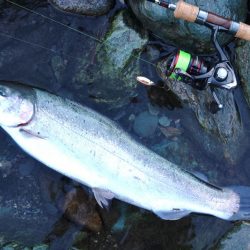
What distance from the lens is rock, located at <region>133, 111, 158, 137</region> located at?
14.0ft

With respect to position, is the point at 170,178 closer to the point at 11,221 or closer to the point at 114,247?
the point at 114,247

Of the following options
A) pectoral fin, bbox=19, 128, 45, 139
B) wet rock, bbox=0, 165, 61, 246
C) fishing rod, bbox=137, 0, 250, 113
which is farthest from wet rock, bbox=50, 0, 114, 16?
wet rock, bbox=0, 165, 61, 246

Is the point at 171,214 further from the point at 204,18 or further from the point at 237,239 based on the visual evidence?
the point at 204,18

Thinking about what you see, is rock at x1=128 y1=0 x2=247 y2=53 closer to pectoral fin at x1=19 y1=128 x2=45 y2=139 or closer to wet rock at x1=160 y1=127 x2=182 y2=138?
wet rock at x1=160 y1=127 x2=182 y2=138

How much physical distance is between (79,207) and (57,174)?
1.24 ft

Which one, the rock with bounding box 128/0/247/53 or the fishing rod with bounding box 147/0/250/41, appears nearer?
the fishing rod with bounding box 147/0/250/41

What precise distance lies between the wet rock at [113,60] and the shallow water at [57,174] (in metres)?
0.07

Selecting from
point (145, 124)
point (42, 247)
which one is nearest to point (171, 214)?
A: point (145, 124)

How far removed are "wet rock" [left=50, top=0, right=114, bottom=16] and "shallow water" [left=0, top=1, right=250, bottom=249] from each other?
0.07m

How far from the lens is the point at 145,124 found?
4.29 meters

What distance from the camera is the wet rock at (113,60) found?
4125 millimetres

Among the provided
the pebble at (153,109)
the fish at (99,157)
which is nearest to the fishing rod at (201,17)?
the pebble at (153,109)

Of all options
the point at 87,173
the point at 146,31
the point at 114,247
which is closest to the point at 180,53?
the point at 146,31

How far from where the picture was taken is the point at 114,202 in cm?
417
